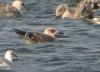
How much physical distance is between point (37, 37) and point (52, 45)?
0.68 meters

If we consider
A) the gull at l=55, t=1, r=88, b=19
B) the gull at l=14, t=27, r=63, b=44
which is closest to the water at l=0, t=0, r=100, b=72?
the gull at l=14, t=27, r=63, b=44

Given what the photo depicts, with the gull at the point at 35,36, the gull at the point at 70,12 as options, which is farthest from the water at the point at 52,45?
the gull at the point at 70,12

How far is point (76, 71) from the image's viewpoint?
772 inches

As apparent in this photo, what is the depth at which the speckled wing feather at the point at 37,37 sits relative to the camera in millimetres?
23406

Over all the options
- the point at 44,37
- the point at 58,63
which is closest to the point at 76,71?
the point at 58,63

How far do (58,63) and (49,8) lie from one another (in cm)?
902

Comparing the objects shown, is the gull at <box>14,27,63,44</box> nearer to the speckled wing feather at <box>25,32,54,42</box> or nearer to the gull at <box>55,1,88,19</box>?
the speckled wing feather at <box>25,32,54,42</box>

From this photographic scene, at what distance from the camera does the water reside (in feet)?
66.3

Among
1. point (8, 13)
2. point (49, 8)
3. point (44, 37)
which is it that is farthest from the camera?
point (49, 8)

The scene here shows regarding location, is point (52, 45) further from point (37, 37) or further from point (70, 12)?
point (70, 12)

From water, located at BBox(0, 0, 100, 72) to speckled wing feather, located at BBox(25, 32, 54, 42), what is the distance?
244 millimetres

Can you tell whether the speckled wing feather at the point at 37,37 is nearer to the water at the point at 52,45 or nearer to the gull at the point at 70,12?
the water at the point at 52,45

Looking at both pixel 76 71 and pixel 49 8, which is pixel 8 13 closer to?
pixel 49 8

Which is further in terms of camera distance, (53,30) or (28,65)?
(53,30)
